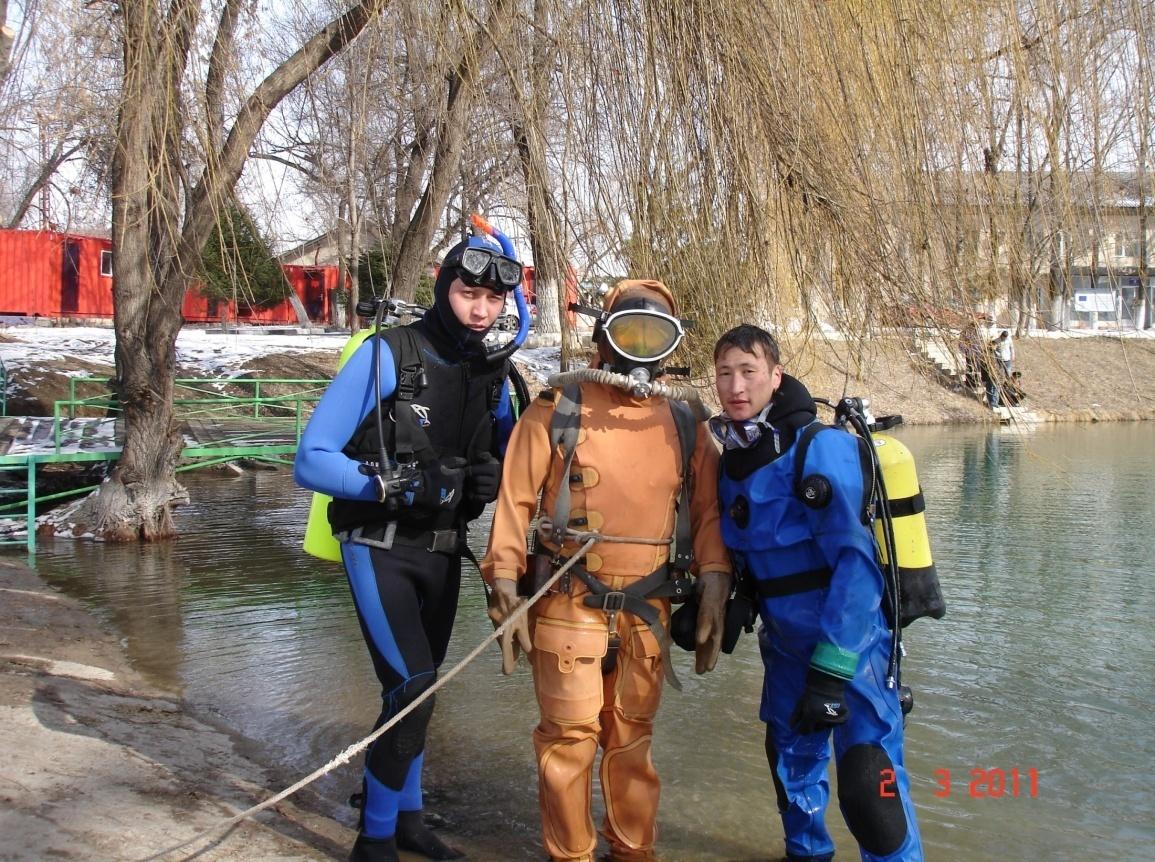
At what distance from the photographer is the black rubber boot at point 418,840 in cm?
323

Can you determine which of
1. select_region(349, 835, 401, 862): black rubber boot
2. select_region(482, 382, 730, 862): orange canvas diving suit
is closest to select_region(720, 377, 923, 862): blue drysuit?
select_region(482, 382, 730, 862): orange canvas diving suit

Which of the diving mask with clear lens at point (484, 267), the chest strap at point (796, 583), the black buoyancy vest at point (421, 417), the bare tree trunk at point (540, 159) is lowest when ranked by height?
the chest strap at point (796, 583)

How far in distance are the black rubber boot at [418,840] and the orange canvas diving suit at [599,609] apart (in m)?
0.44

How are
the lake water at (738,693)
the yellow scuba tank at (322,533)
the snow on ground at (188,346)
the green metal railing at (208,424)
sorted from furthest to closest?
the snow on ground at (188,346), the green metal railing at (208,424), the lake water at (738,693), the yellow scuba tank at (322,533)

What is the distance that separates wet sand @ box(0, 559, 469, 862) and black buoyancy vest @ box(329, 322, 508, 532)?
1019 millimetres

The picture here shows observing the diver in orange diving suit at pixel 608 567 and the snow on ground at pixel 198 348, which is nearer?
the diver in orange diving suit at pixel 608 567

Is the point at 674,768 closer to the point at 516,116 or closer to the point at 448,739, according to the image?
the point at 448,739

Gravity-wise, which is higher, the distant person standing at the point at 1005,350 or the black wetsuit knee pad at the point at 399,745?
the distant person standing at the point at 1005,350

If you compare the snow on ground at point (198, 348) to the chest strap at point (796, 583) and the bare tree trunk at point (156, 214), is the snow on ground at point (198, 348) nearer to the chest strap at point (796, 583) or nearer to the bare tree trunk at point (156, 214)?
the bare tree trunk at point (156, 214)

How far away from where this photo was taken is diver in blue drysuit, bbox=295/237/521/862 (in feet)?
10.0

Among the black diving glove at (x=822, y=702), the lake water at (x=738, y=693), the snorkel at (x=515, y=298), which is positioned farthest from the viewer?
the lake water at (x=738, y=693)

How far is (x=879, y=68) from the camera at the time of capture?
3088 mm

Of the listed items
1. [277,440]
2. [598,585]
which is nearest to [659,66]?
[598,585]
